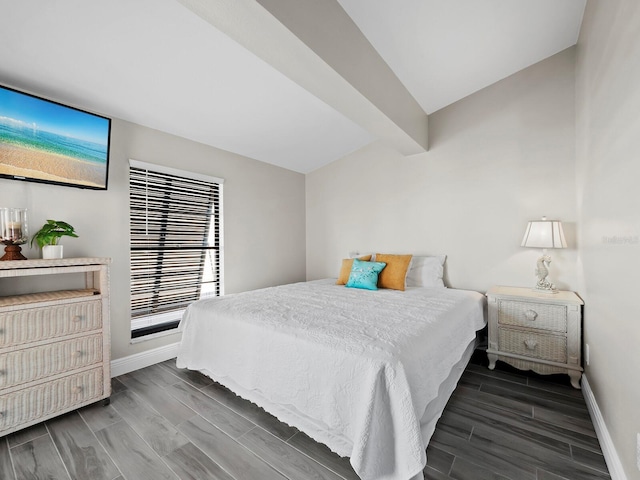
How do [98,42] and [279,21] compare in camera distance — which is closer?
[279,21]

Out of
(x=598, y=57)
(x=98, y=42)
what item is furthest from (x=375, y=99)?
(x=98, y=42)

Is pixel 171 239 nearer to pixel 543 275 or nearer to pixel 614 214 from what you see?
pixel 614 214

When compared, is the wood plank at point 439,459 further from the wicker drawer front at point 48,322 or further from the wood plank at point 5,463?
the wicker drawer front at point 48,322

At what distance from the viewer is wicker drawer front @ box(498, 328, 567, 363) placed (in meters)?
2.35

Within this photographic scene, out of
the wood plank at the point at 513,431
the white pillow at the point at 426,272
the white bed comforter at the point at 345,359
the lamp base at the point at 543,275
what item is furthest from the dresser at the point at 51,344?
the lamp base at the point at 543,275

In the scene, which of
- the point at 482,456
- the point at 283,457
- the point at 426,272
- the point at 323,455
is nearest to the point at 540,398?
the point at 482,456

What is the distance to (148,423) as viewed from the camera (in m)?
1.90

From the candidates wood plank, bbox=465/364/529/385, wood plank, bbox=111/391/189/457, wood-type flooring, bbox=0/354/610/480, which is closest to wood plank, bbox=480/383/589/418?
wood-type flooring, bbox=0/354/610/480

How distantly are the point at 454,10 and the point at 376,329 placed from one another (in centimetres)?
220

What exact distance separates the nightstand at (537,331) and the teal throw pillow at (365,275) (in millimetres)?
1056

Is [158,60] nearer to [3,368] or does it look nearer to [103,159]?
[103,159]

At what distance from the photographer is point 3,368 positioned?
1.72 meters

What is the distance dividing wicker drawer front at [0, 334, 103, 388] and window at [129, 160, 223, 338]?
2.33ft

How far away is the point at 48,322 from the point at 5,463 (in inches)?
29.4
